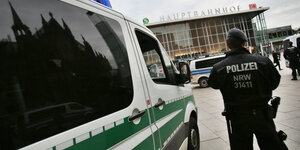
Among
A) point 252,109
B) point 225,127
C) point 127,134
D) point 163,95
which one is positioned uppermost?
point 163,95

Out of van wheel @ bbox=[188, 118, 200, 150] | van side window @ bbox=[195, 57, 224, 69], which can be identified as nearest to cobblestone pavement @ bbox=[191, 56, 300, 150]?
van wheel @ bbox=[188, 118, 200, 150]

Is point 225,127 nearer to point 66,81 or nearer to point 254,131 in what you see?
point 254,131

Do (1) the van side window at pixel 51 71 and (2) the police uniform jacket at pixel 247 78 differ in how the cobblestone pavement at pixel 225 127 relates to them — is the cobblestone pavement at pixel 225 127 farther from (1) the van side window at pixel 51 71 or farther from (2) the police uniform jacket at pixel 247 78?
(1) the van side window at pixel 51 71

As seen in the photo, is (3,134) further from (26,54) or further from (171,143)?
(171,143)

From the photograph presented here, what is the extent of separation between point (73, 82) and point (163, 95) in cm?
101

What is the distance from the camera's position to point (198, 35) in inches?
1224

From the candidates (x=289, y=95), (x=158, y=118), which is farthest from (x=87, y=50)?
(x=289, y=95)

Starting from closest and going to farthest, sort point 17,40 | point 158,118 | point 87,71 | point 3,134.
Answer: point 3,134, point 17,40, point 87,71, point 158,118

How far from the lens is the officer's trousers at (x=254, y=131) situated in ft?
5.30

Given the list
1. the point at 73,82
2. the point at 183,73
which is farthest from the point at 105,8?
the point at 183,73

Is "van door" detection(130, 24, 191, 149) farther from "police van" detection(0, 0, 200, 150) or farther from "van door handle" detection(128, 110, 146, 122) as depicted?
"van door handle" detection(128, 110, 146, 122)

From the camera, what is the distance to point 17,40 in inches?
29.1

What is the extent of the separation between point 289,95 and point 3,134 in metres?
7.38

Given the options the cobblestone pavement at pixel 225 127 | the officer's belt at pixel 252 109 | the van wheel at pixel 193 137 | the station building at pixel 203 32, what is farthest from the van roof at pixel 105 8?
the station building at pixel 203 32
